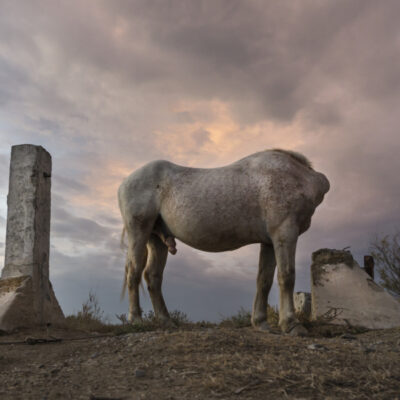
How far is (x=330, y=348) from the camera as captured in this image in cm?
468

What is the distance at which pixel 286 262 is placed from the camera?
6.27 m

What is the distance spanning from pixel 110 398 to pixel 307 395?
4.88 ft

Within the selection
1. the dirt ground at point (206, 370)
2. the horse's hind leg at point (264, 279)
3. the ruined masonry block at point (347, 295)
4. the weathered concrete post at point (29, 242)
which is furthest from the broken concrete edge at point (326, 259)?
the weathered concrete post at point (29, 242)

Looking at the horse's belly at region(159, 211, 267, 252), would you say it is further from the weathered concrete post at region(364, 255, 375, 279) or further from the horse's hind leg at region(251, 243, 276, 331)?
the weathered concrete post at region(364, 255, 375, 279)

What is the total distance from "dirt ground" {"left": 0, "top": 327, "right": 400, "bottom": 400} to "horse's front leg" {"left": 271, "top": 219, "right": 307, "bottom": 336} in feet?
3.86

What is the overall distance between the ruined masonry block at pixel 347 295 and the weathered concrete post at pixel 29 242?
15.3 ft

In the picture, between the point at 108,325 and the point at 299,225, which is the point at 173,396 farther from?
the point at 108,325

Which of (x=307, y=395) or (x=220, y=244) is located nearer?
(x=307, y=395)

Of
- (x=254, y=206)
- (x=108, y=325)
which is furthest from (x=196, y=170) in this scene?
(x=108, y=325)

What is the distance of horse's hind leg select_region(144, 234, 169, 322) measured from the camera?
7.31 m

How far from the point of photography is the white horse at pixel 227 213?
6.37 meters

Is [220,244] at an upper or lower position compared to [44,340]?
upper

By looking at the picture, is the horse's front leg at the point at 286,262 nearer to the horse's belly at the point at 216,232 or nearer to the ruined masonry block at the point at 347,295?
the horse's belly at the point at 216,232

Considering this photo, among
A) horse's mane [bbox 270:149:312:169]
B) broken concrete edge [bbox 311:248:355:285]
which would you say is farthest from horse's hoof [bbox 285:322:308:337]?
horse's mane [bbox 270:149:312:169]
